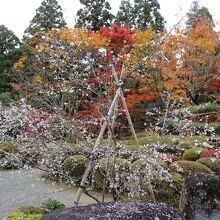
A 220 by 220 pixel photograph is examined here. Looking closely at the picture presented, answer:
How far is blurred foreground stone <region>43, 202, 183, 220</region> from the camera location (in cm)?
282

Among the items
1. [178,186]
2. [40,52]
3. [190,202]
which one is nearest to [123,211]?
[190,202]

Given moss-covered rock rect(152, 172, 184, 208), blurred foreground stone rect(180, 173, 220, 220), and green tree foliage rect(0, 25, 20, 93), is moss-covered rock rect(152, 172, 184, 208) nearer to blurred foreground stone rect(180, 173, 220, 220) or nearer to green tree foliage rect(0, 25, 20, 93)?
blurred foreground stone rect(180, 173, 220, 220)

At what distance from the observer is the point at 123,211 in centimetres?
293

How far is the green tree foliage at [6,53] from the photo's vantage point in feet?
69.5

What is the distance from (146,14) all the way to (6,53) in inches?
365

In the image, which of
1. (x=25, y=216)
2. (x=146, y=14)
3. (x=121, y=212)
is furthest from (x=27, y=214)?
(x=146, y=14)

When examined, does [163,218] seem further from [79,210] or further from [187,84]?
[187,84]

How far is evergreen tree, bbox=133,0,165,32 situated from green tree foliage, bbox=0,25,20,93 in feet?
25.7

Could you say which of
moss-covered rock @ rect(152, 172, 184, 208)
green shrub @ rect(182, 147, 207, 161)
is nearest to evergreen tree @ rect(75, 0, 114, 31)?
green shrub @ rect(182, 147, 207, 161)

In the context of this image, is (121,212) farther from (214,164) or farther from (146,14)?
(146,14)

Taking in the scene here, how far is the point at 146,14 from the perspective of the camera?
22859 millimetres

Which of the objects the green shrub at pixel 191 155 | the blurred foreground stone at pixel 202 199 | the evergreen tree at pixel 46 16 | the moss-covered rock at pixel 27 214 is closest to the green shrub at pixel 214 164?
the green shrub at pixel 191 155

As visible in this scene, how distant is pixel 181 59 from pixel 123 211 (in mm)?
14657

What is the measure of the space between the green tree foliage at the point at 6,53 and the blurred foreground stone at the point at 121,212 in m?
18.8
